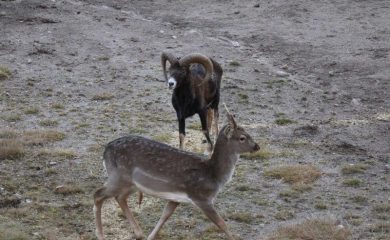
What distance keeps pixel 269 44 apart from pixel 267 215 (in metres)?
14.3

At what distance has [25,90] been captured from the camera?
2045cm

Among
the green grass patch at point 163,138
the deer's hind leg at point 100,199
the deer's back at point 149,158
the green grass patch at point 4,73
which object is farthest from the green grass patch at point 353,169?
the green grass patch at point 4,73

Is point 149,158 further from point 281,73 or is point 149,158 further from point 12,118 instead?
point 281,73

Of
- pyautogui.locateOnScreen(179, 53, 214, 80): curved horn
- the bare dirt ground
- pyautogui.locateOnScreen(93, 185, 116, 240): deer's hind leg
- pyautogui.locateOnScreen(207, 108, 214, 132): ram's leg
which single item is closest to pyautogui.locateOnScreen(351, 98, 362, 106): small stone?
the bare dirt ground

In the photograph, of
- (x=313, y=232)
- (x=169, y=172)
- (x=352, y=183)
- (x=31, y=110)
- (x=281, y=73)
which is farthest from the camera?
(x=281, y=73)

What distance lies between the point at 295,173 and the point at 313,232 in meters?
3.02

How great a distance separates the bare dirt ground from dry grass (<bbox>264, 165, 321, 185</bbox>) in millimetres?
197

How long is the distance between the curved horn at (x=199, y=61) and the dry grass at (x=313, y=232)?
4.63 metres

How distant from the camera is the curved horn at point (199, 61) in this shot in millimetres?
15164

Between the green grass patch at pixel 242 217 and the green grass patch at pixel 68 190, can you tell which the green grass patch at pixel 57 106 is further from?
the green grass patch at pixel 242 217

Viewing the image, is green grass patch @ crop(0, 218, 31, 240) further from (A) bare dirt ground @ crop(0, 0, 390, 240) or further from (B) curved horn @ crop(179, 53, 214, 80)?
(B) curved horn @ crop(179, 53, 214, 80)

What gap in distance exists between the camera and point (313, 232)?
37.5 ft

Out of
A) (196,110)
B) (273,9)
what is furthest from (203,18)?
(196,110)

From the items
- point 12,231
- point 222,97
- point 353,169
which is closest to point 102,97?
point 222,97
